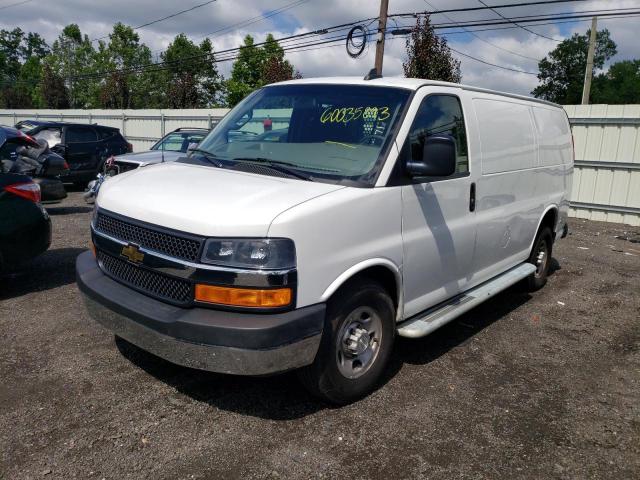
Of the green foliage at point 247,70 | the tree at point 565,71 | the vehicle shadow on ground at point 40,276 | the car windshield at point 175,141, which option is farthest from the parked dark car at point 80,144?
the tree at point 565,71

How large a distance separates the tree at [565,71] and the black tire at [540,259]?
68639 mm

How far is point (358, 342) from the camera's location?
361cm

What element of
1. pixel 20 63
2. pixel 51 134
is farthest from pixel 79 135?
pixel 20 63

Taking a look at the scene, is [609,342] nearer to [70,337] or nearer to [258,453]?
[258,453]

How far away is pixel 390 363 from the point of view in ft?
14.5

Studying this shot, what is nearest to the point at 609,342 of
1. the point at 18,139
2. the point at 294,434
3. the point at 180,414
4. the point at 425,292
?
the point at 425,292

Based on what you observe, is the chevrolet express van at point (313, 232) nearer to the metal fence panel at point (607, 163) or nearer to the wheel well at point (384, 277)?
the wheel well at point (384, 277)

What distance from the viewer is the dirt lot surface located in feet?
10.1

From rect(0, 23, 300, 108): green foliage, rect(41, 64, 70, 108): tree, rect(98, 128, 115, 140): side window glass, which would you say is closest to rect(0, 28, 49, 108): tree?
rect(0, 23, 300, 108): green foliage

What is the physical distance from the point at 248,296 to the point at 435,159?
5.16 ft

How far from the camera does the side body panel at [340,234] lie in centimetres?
307

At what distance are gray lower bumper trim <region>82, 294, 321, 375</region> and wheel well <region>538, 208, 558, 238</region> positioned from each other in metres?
4.21

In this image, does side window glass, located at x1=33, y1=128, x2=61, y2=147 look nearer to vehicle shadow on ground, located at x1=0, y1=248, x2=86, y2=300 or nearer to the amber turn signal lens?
vehicle shadow on ground, located at x1=0, y1=248, x2=86, y2=300

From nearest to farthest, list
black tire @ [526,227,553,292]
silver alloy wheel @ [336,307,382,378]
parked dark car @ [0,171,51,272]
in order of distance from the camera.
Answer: silver alloy wheel @ [336,307,382,378] → parked dark car @ [0,171,51,272] → black tire @ [526,227,553,292]
